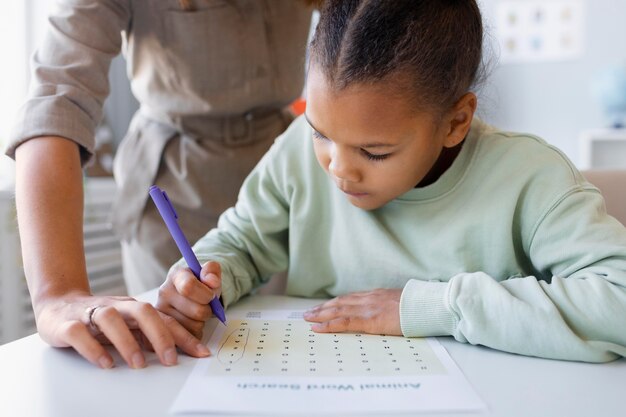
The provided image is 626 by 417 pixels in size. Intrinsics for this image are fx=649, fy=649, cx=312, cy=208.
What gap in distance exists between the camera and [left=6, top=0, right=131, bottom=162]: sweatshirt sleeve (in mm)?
912

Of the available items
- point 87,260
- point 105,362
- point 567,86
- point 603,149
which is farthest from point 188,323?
point 567,86

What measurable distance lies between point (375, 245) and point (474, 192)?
16cm

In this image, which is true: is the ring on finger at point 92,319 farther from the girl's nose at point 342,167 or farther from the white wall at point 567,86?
the white wall at point 567,86

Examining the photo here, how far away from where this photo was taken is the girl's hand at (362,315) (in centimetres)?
75

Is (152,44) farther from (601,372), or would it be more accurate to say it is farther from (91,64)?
(601,372)

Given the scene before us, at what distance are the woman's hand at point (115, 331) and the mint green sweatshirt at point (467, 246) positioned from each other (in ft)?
0.60

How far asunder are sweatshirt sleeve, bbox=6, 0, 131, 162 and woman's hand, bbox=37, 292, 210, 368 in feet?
0.97

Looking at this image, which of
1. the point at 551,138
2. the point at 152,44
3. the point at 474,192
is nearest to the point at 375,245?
the point at 474,192

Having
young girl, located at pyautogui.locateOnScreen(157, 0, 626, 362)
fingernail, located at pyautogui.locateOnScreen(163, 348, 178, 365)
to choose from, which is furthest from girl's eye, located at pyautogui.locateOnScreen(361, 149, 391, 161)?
fingernail, located at pyautogui.locateOnScreen(163, 348, 178, 365)

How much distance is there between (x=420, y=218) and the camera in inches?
36.3

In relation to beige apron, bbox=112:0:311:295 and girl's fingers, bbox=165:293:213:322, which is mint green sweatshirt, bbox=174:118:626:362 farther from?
beige apron, bbox=112:0:311:295

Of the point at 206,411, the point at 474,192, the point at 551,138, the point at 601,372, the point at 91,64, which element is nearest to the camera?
the point at 206,411

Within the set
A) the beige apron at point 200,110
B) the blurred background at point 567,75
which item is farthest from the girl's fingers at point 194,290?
the blurred background at point 567,75

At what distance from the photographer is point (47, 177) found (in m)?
0.87
